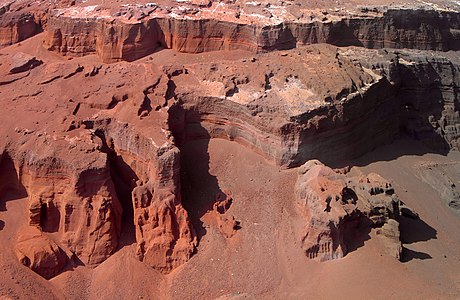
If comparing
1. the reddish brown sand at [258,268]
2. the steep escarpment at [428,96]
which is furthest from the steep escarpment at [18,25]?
the steep escarpment at [428,96]

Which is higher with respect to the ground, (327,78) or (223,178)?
(327,78)

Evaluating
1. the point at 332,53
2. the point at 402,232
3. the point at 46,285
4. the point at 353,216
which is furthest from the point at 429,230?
the point at 46,285

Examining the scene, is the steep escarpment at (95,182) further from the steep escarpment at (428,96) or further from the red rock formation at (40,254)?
the steep escarpment at (428,96)

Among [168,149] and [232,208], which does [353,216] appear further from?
[168,149]

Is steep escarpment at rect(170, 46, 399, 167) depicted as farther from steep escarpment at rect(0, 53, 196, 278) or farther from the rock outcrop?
steep escarpment at rect(0, 53, 196, 278)

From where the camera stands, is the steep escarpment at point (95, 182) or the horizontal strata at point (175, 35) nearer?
the steep escarpment at point (95, 182)

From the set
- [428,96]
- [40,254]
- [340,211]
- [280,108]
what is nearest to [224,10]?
[280,108]
